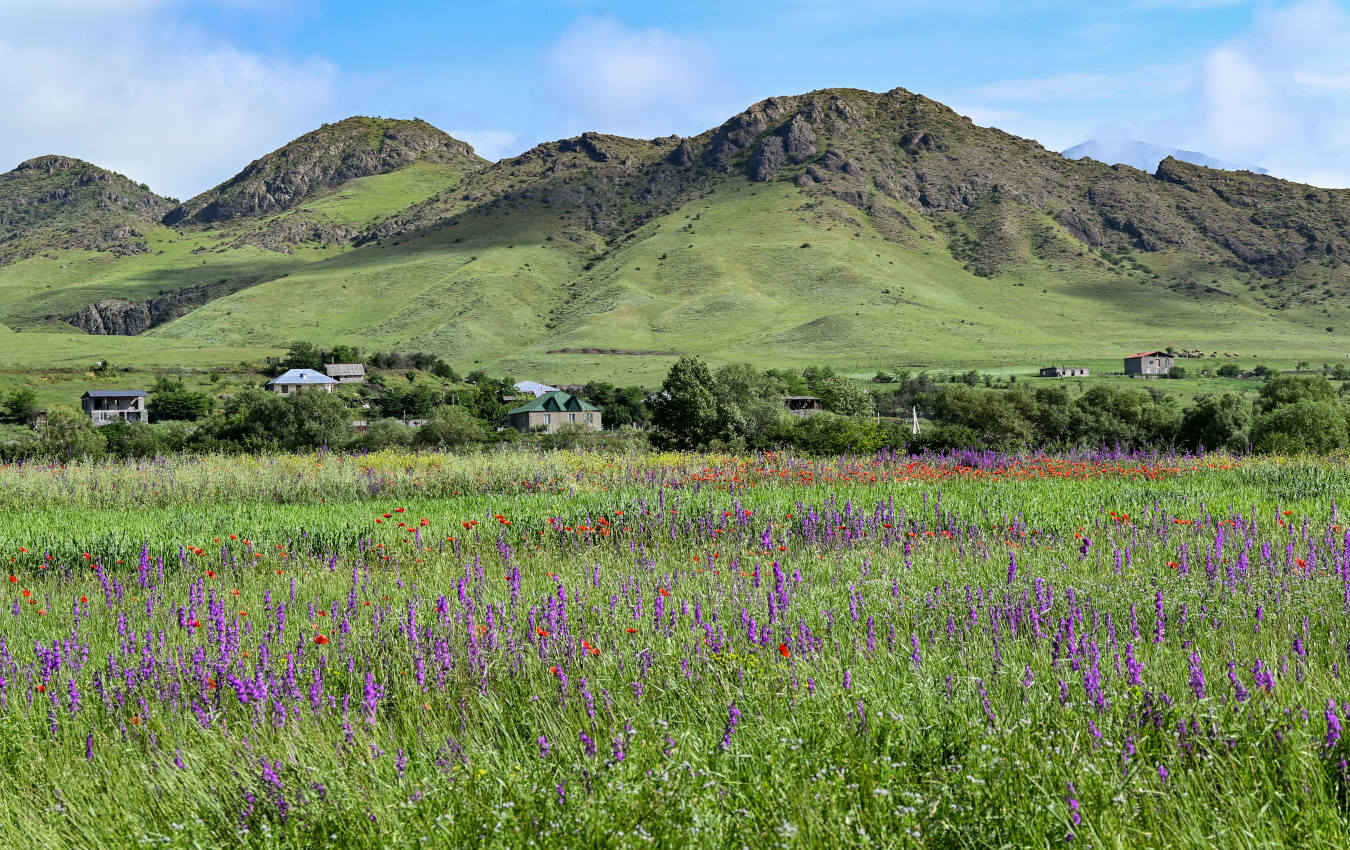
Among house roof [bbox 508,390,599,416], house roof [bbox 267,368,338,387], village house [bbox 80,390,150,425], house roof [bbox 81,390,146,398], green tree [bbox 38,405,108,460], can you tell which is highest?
house roof [bbox 267,368,338,387]

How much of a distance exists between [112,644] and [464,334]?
15795cm

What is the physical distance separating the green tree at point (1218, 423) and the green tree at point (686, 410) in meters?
19.8

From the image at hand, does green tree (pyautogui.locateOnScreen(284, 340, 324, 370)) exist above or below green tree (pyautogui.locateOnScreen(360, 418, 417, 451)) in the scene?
above

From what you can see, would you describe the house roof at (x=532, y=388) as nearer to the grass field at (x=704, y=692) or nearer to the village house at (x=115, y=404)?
the village house at (x=115, y=404)

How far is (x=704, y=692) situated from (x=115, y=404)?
9855 cm

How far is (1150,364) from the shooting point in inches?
4424

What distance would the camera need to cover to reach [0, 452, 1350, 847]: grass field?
3.14 meters

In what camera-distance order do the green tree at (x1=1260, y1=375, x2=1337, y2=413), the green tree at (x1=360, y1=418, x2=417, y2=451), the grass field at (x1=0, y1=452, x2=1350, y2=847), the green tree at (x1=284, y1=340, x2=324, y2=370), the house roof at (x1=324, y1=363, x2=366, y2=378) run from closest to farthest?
the grass field at (x1=0, y1=452, x2=1350, y2=847) < the green tree at (x1=1260, y1=375, x2=1337, y2=413) < the green tree at (x1=360, y1=418, x2=417, y2=451) < the house roof at (x1=324, y1=363, x2=366, y2=378) < the green tree at (x1=284, y1=340, x2=324, y2=370)

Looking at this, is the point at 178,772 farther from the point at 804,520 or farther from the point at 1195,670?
the point at 804,520

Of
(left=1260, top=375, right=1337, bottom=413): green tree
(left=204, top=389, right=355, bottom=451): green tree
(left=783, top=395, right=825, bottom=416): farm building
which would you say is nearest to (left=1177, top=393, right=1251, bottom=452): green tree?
(left=1260, top=375, right=1337, bottom=413): green tree

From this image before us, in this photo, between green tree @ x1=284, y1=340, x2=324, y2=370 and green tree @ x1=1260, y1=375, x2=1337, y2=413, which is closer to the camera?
green tree @ x1=1260, y1=375, x2=1337, y2=413

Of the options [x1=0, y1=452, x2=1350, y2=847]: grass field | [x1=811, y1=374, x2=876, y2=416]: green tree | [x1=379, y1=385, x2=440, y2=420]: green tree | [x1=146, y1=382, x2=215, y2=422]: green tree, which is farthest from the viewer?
A: [x1=379, y1=385, x2=440, y2=420]: green tree

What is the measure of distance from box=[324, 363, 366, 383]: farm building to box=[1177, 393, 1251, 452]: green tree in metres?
90.1

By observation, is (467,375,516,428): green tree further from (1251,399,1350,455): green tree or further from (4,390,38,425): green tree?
(1251,399,1350,455): green tree
